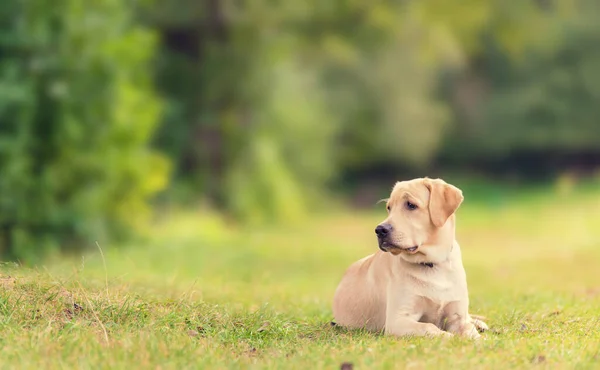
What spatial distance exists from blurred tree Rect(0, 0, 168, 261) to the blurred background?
0.03 m

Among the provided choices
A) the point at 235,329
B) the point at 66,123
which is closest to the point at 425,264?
the point at 235,329

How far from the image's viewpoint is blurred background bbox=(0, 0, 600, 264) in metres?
16.5

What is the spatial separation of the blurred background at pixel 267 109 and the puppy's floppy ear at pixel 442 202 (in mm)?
10415

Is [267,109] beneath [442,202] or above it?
beneath

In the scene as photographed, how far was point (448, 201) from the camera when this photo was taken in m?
6.87

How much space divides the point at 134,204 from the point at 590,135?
26640mm

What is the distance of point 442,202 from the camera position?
270 inches

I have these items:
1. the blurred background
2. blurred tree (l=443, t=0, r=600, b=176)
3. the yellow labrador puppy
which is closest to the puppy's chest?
the yellow labrador puppy

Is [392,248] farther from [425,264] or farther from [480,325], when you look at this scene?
[480,325]

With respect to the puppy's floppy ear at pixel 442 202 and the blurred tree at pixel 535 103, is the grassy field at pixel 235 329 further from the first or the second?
the blurred tree at pixel 535 103

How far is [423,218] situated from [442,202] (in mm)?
191

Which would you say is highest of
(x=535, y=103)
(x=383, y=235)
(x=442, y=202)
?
(x=535, y=103)

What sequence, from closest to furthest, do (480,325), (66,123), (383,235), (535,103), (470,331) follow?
(383,235)
(470,331)
(480,325)
(66,123)
(535,103)

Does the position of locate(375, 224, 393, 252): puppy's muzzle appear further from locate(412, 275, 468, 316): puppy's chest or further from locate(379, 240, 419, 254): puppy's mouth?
locate(412, 275, 468, 316): puppy's chest
